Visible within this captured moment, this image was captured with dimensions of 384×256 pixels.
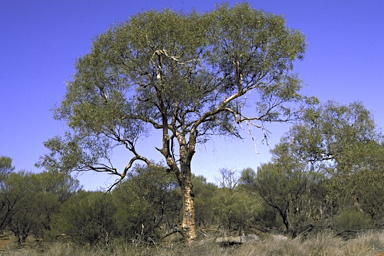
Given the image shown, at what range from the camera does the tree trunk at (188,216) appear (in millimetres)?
16219

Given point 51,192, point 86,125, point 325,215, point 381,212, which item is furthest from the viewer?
point 51,192

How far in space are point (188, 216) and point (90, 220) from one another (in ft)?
20.0

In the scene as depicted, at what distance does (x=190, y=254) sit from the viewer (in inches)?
394

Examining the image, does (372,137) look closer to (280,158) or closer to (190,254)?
(280,158)

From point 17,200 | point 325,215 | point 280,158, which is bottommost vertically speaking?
point 325,215

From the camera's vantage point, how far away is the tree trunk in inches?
639

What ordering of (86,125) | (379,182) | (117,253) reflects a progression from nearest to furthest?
(117,253) < (86,125) < (379,182)

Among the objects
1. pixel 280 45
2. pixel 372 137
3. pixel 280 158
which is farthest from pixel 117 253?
pixel 372 137

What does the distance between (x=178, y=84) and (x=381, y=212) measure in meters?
20.1

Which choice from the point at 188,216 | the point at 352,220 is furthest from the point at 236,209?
the point at 188,216

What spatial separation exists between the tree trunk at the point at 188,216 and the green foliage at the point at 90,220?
4520mm

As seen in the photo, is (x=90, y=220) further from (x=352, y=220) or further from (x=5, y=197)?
(x=352, y=220)

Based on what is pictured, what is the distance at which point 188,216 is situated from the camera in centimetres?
1652

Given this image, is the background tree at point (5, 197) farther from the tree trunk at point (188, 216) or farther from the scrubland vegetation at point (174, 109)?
the tree trunk at point (188, 216)
